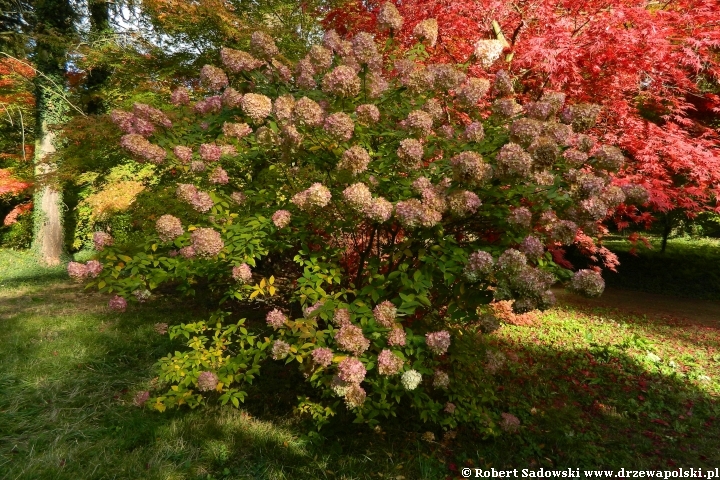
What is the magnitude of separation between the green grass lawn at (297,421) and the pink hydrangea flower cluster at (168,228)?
157cm

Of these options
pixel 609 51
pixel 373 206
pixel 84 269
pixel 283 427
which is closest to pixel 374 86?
pixel 373 206

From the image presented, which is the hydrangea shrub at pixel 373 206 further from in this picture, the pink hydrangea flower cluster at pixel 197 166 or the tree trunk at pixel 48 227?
the tree trunk at pixel 48 227

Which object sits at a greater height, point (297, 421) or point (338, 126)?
point (338, 126)

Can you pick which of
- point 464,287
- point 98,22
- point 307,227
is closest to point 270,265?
point 307,227

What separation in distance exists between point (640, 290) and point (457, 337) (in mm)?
10104

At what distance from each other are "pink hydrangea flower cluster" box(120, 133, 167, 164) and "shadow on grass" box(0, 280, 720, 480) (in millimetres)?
2056

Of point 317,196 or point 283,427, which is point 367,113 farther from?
point 283,427

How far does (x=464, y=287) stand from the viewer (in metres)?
2.53

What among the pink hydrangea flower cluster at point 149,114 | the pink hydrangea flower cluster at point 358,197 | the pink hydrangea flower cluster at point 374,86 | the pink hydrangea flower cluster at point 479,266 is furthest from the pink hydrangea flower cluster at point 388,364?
the pink hydrangea flower cluster at point 149,114

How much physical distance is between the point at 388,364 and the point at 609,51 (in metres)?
4.42

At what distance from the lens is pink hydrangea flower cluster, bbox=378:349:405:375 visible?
2.39 metres

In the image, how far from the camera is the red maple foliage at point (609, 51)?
4.64 metres

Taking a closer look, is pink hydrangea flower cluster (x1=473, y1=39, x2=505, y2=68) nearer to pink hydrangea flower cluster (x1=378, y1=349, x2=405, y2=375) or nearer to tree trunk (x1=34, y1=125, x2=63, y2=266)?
pink hydrangea flower cluster (x1=378, y1=349, x2=405, y2=375)

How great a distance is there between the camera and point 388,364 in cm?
238
